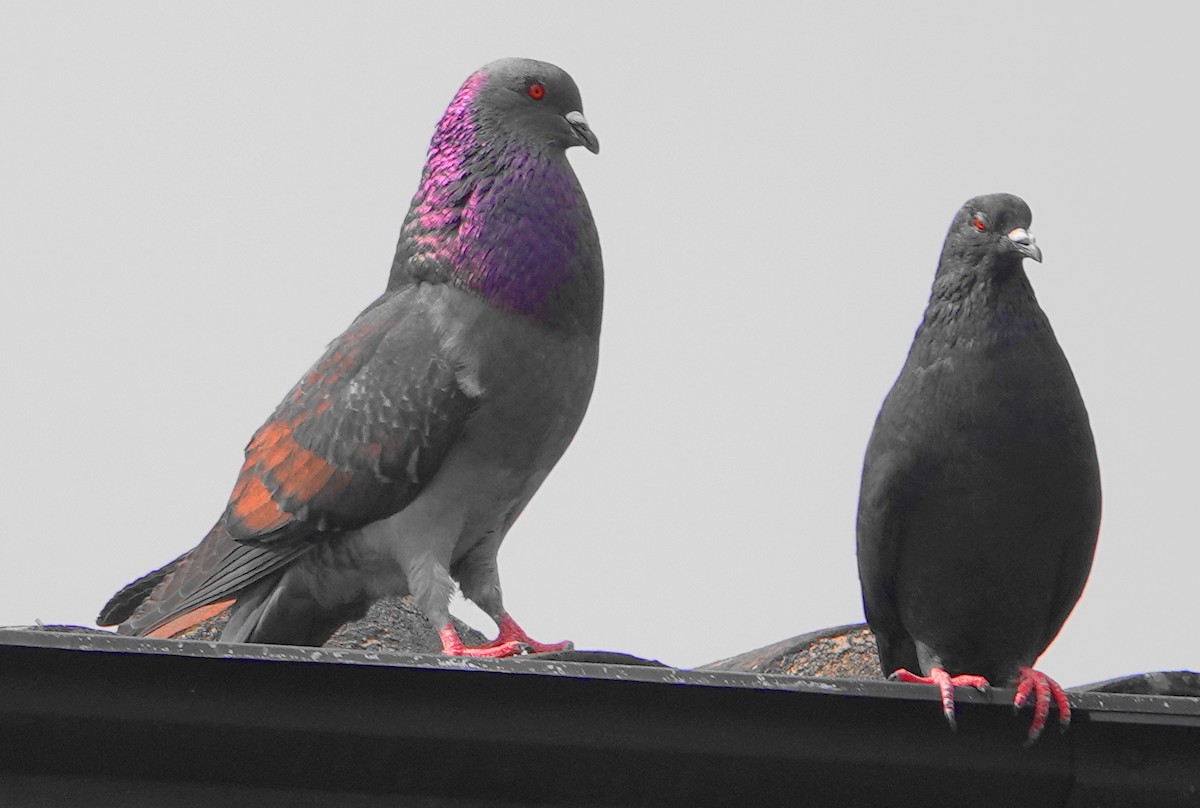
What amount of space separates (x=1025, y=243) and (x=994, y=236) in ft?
0.36

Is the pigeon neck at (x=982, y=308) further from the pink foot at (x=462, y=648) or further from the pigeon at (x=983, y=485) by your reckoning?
the pink foot at (x=462, y=648)

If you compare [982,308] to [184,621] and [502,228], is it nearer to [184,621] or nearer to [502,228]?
[502,228]

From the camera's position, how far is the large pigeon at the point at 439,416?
14.2 feet

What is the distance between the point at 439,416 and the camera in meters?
4.29

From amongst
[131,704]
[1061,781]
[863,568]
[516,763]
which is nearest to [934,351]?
[863,568]

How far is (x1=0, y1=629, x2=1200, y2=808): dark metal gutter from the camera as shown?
2.94 meters

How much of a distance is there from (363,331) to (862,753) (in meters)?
2.10

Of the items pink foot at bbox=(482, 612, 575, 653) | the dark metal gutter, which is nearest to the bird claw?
pink foot at bbox=(482, 612, 575, 653)

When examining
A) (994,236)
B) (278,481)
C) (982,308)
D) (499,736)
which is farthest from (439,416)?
(994,236)

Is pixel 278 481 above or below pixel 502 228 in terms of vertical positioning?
below

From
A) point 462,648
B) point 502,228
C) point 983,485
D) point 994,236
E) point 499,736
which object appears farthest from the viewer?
point 994,236

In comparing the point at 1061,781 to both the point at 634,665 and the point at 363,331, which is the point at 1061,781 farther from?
the point at 363,331

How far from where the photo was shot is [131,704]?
294 cm

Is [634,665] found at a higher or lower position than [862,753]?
higher
